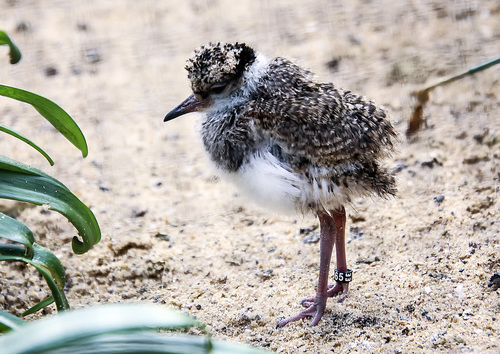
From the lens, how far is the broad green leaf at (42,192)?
283 cm

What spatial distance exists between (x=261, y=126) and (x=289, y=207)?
1.33 ft

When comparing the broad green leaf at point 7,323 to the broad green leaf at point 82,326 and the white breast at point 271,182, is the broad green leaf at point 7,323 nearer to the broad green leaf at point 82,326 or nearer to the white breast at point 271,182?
the broad green leaf at point 82,326

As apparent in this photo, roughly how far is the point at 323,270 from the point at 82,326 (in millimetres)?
1797

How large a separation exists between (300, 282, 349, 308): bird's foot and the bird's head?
1141 millimetres

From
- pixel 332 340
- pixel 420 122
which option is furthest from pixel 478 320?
pixel 420 122

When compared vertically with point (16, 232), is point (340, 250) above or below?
below

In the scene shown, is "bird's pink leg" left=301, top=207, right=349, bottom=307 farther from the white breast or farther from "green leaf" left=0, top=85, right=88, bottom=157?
"green leaf" left=0, top=85, right=88, bottom=157

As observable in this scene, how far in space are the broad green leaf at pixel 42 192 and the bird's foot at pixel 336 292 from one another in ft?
3.72

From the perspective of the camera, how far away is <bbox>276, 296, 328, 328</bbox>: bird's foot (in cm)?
311

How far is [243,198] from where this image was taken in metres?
3.33

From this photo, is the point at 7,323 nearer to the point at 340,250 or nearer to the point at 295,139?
the point at 295,139

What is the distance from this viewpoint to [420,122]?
15.2ft

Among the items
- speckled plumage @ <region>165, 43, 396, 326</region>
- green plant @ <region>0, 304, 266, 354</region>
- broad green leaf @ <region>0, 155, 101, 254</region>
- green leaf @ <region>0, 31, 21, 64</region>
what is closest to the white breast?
speckled plumage @ <region>165, 43, 396, 326</region>

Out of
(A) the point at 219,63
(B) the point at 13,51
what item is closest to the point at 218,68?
(A) the point at 219,63
